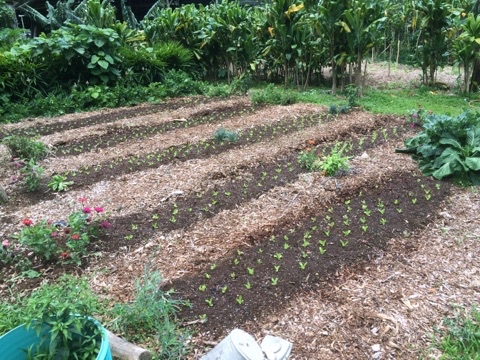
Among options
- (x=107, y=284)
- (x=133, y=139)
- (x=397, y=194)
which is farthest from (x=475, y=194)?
(x=133, y=139)

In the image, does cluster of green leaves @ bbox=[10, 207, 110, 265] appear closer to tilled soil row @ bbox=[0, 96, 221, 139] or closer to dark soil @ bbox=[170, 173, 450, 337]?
dark soil @ bbox=[170, 173, 450, 337]

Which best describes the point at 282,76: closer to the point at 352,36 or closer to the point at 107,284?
the point at 352,36

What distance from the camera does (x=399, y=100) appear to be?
8.30 meters

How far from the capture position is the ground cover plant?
2.76 metres

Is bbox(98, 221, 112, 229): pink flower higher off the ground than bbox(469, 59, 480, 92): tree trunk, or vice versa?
bbox(469, 59, 480, 92): tree trunk

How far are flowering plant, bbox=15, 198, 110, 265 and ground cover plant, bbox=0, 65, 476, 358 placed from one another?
2cm

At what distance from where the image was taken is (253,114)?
7.45 meters

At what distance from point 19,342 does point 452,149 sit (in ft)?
14.8

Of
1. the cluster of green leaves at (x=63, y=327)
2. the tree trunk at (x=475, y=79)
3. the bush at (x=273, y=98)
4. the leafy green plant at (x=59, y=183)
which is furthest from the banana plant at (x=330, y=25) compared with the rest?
the cluster of green leaves at (x=63, y=327)

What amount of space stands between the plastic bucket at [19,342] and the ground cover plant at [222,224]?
0.58 meters

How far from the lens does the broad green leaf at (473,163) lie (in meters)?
4.36

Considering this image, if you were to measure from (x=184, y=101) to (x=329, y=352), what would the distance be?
7048mm

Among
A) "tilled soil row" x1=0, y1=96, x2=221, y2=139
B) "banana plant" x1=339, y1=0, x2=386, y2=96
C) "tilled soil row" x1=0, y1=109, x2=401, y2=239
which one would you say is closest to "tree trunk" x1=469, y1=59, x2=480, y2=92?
"banana plant" x1=339, y1=0, x2=386, y2=96

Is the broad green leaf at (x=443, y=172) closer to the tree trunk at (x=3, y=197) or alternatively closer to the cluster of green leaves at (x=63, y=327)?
the cluster of green leaves at (x=63, y=327)
